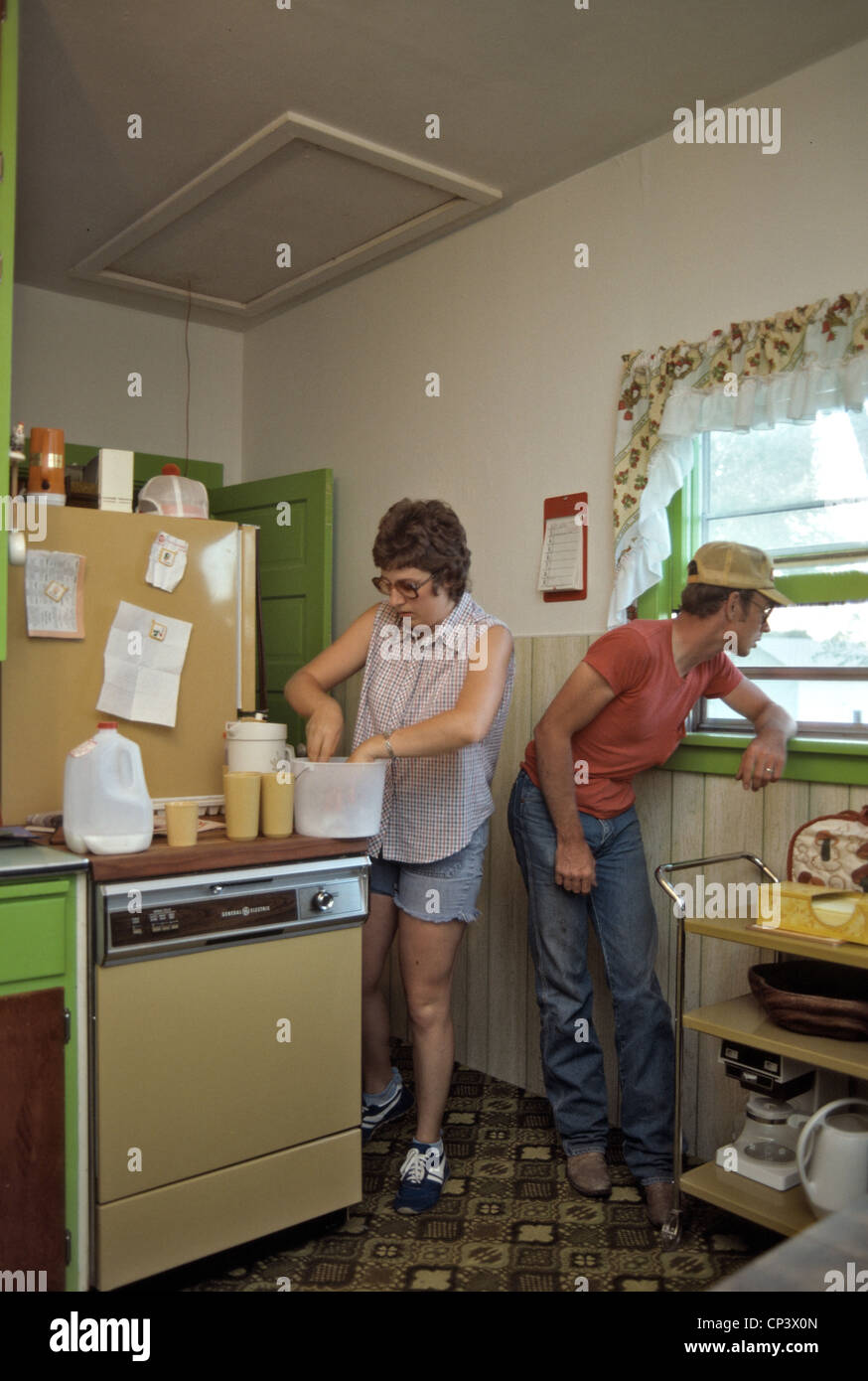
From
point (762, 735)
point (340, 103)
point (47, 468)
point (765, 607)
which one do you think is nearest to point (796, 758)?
point (762, 735)

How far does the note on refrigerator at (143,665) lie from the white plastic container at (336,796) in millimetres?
400

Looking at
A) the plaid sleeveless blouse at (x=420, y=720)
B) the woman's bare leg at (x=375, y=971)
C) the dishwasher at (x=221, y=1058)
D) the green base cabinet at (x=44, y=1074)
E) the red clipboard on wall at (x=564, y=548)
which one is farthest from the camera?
the red clipboard on wall at (x=564, y=548)

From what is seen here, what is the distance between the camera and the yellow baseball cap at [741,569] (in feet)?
7.72

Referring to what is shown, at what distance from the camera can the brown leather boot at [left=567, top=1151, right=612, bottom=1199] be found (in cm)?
253

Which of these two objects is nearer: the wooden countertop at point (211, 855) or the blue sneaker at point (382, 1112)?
the wooden countertop at point (211, 855)

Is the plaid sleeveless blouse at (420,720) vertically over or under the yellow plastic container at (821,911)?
over

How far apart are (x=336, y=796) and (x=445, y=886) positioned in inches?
14.9

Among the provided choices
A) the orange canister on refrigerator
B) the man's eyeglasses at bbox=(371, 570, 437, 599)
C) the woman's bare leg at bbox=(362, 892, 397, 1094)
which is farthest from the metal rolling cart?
the orange canister on refrigerator

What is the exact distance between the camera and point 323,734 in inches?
94.3

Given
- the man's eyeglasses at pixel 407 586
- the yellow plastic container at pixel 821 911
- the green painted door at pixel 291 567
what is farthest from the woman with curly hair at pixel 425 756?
the green painted door at pixel 291 567

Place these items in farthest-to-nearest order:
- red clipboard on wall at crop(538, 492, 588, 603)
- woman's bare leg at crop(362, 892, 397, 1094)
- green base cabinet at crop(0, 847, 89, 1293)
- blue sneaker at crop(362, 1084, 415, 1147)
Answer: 1. red clipboard on wall at crop(538, 492, 588, 603)
2. blue sneaker at crop(362, 1084, 415, 1147)
3. woman's bare leg at crop(362, 892, 397, 1094)
4. green base cabinet at crop(0, 847, 89, 1293)

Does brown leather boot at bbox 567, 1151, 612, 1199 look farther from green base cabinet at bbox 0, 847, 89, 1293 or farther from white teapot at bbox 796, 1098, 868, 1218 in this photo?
green base cabinet at bbox 0, 847, 89, 1293

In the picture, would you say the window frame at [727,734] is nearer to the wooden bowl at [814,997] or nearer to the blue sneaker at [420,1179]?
the wooden bowl at [814,997]
